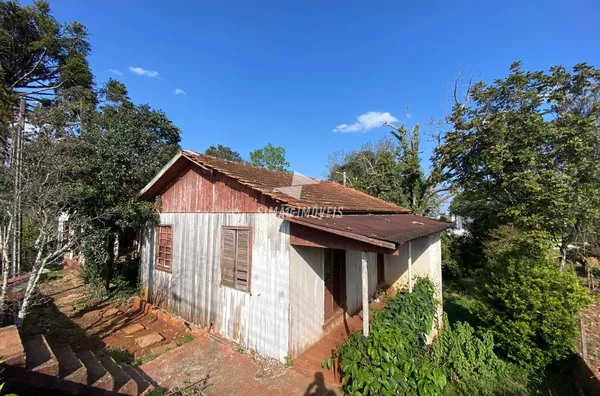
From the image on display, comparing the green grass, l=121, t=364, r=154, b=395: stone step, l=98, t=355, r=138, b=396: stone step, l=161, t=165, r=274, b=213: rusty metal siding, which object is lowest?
the green grass

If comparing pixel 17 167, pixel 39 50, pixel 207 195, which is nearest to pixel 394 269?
pixel 207 195

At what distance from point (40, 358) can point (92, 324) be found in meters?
5.38

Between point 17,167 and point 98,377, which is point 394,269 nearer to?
point 98,377

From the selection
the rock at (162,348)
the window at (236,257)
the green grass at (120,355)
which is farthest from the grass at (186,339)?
the window at (236,257)

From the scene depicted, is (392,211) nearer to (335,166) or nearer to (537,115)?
(537,115)

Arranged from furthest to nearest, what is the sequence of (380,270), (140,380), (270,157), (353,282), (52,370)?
(270,157)
(380,270)
(353,282)
(140,380)
(52,370)

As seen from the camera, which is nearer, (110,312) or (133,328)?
(133,328)

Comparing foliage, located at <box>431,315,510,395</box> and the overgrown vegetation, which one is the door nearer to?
the overgrown vegetation

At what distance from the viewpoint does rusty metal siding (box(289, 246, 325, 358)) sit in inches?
227

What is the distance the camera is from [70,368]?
3.91 meters

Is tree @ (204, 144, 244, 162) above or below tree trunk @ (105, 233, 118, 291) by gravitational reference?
above

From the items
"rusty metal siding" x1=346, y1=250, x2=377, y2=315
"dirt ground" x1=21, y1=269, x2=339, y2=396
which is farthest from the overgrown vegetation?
"rusty metal siding" x1=346, y1=250, x2=377, y2=315

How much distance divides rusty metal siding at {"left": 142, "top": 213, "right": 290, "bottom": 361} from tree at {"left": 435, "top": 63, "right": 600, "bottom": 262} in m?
13.0

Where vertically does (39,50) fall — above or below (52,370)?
above
